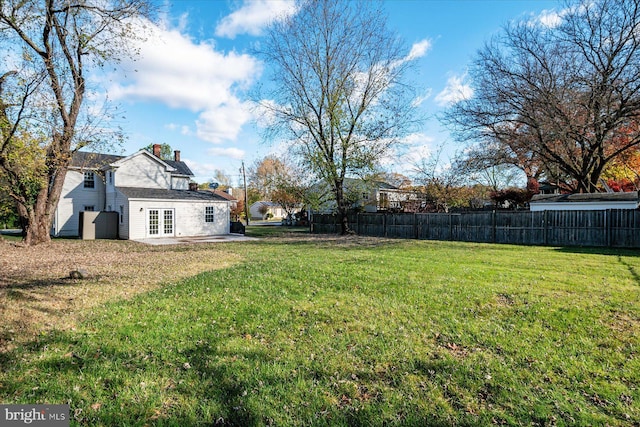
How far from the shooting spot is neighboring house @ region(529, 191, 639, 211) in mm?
15945

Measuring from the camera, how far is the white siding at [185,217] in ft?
69.3

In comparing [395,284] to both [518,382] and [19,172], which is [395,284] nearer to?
[518,382]

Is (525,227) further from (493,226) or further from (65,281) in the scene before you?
(65,281)

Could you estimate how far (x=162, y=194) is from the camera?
22844mm

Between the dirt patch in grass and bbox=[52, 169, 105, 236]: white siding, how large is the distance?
1038 centimetres

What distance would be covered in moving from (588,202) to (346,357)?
1863 centimetres

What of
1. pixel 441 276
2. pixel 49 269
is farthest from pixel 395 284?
pixel 49 269

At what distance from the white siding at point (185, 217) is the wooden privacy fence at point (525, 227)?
11550 millimetres

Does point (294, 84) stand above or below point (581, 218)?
above

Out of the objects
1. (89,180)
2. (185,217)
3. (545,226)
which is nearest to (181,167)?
(89,180)

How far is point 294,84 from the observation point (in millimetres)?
23438

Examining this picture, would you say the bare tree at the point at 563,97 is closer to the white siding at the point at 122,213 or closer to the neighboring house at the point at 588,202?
the neighboring house at the point at 588,202

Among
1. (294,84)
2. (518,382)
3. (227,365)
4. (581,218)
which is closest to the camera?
(518,382)

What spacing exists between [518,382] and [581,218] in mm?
16042
